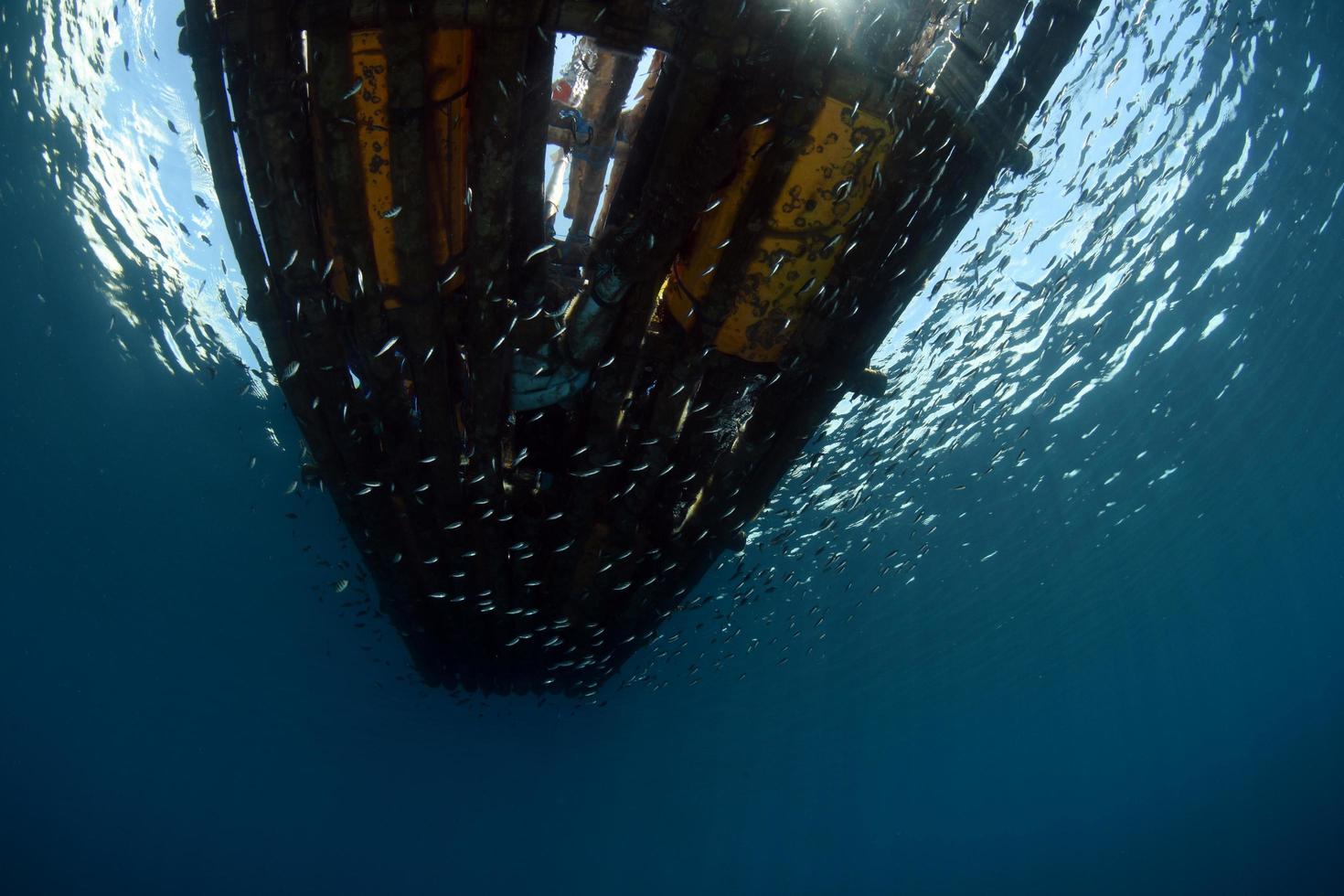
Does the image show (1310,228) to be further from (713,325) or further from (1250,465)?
(713,325)

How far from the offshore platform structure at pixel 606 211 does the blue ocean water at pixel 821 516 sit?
10.5ft

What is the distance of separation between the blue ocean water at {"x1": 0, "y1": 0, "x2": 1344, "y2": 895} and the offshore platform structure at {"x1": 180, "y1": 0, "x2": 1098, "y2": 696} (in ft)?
10.5

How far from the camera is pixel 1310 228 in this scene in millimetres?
12180

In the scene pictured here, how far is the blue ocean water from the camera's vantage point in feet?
29.4

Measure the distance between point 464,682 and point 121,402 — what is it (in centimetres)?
1277

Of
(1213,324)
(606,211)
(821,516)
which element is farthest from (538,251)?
(1213,324)

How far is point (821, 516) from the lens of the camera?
60.4ft

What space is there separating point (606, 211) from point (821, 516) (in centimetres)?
1554

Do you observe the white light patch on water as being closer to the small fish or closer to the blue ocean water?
the blue ocean water

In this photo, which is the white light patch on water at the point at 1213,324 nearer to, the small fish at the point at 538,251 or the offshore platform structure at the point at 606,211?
the offshore platform structure at the point at 606,211

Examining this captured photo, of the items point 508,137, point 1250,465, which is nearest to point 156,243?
point 508,137

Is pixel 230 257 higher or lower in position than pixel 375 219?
higher

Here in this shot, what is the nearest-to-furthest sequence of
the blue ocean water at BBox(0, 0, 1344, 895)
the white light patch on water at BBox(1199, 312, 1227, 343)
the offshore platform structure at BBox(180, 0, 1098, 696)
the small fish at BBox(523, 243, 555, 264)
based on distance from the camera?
the offshore platform structure at BBox(180, 0, 1098, 696)
the small fish at BBox(523, 243, 555, 264)
the blue ocean water at BBox(0, 0, 1344, 895)
the white light patch on water at BBox(1199, 312, 1227, 343)

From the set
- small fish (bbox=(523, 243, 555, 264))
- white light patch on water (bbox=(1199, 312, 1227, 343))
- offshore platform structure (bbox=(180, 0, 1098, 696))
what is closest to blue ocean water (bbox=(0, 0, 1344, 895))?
white light patch on water (bbox=(1199, 312, 1227, 343))
